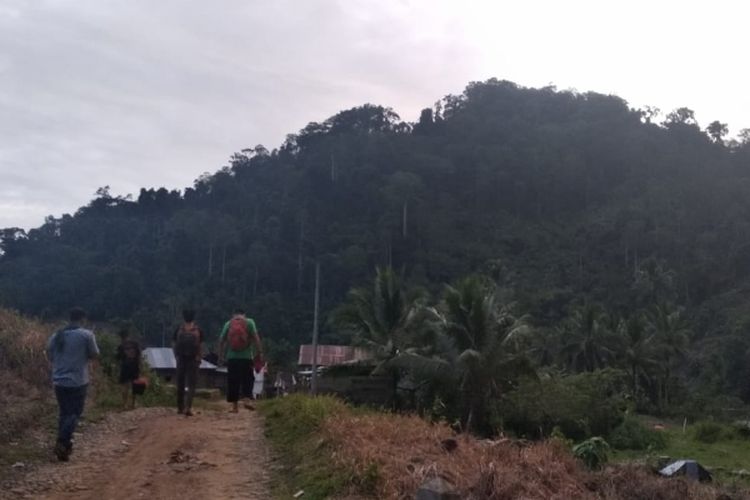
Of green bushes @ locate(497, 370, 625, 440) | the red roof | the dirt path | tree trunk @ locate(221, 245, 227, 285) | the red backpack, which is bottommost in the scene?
green bushes @ locate(497, 370, 625, 440)

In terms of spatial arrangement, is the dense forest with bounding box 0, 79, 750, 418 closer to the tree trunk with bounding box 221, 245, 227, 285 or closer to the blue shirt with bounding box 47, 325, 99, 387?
the tree trunk with bounding box 221, 245, 227, 285

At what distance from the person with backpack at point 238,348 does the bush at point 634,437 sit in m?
23.4

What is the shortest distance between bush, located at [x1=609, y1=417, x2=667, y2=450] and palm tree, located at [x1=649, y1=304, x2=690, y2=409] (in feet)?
56.8

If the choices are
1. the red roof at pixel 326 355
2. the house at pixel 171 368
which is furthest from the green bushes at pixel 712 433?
the house at pixel 171 368

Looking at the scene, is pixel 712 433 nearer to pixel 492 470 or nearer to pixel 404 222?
pixel 492 470

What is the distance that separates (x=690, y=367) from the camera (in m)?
57.0

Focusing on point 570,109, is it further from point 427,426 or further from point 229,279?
point 427,426

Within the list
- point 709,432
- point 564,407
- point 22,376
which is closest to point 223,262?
point 564,407

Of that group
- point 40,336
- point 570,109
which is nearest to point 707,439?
point 40,336

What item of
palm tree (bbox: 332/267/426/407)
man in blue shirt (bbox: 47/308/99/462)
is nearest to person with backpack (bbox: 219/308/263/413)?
man in blue shirt (bbox: 47/308/99/462)

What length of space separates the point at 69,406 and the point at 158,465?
4.04 ft

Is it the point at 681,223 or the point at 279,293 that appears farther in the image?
the point at 681,223

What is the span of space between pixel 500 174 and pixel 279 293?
2607 centimetres

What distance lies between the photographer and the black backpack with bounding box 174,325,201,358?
39.1 feet
